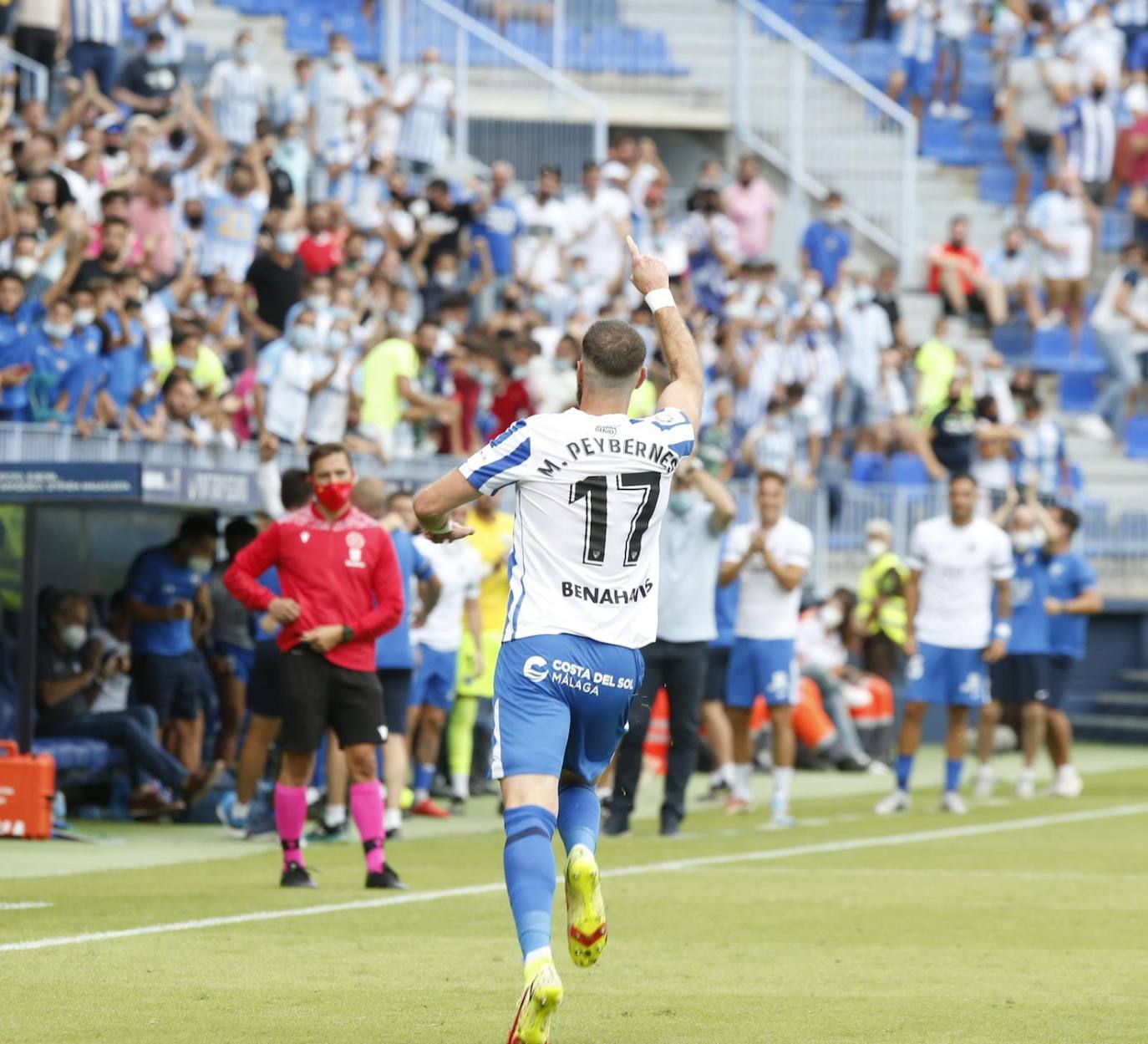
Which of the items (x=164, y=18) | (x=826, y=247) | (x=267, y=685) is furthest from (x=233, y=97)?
(x=267, y=685)

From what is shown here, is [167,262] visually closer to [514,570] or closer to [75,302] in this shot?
[75,302]

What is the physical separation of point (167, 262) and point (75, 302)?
3.47 m

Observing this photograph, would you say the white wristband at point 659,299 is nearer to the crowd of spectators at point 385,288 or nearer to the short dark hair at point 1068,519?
the crowd of spectators at point 385,288

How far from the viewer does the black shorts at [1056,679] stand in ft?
65.4

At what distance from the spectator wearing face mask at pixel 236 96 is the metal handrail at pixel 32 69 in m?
2.35

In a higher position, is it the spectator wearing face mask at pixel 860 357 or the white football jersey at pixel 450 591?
the spectator wearing face mask at pixel 860 357

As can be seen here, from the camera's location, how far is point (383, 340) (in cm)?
2136

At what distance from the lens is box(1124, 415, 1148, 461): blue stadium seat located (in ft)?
98.6

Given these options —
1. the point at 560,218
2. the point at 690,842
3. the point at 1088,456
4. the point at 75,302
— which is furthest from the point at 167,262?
the point at 1088,456

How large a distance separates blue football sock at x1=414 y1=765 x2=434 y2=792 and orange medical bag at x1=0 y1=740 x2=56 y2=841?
11.1ft

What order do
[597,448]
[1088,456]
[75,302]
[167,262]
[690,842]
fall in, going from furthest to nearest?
[1088,456]
[167,262]
[75,302]
[690,842]
[597,448]

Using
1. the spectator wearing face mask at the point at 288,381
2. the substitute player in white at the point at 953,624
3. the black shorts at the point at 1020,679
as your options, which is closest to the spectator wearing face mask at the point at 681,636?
the substitute player in white at the point at 953,624

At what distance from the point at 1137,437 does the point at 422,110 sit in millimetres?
9833

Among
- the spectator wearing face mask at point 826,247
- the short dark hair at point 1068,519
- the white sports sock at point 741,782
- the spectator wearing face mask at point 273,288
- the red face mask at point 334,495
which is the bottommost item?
the white sports sock at point 741,782
